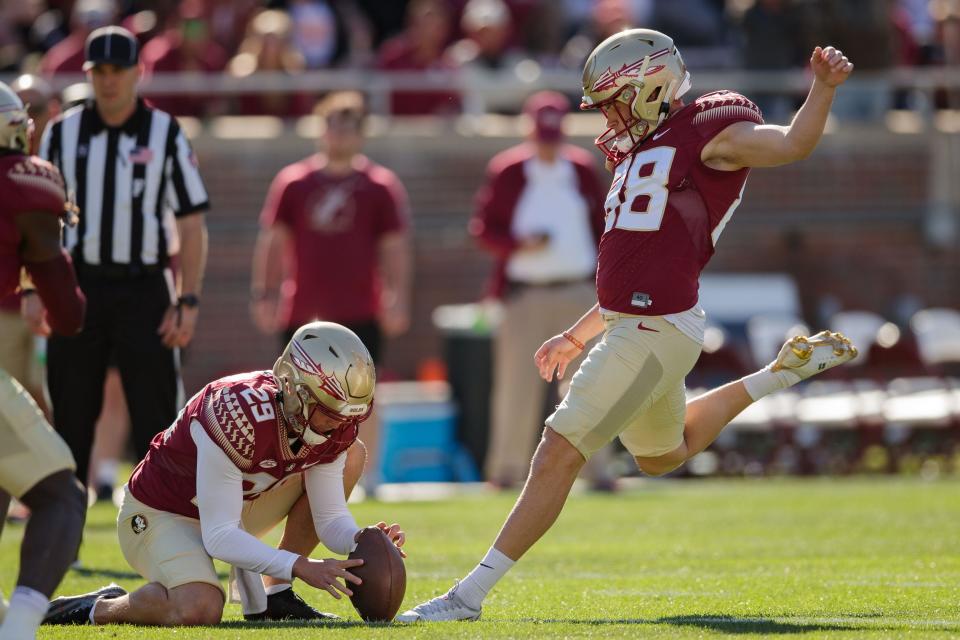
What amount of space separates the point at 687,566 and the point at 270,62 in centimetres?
744

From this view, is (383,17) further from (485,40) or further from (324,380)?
(324,380)

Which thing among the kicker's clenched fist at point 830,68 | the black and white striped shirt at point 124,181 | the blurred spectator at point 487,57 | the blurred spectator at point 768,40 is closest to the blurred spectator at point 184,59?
the blurred spectator at point 487,57

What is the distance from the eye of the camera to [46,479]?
444cm

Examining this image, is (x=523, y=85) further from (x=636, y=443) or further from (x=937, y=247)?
(x=636, y=443)

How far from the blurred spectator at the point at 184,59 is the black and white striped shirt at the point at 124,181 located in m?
6.20

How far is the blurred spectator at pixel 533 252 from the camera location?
1035 cm

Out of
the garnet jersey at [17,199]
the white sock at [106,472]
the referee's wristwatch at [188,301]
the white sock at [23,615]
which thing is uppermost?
the garnet jersey at [17,199]

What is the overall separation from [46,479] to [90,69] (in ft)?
8.85

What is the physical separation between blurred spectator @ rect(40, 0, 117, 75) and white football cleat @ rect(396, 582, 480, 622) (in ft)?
26.2

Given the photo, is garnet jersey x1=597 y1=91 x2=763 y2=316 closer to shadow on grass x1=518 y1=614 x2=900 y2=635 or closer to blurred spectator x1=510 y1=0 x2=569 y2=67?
shadow on grass x1=518 y1=614 x2=900 y2=635

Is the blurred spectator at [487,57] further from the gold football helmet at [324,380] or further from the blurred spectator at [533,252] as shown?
the gold football helmet at [324,380]

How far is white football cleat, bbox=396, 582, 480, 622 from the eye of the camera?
512cm

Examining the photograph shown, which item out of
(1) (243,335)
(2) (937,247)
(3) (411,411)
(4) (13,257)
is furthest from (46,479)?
(2) (937,247)

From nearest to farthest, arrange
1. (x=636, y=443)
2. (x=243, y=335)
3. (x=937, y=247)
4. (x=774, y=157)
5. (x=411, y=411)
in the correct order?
(x=774, y=157) < (x=636, y=443) < (x=411, y=411) < (x=243, y=335) < (x=937, y=247)
